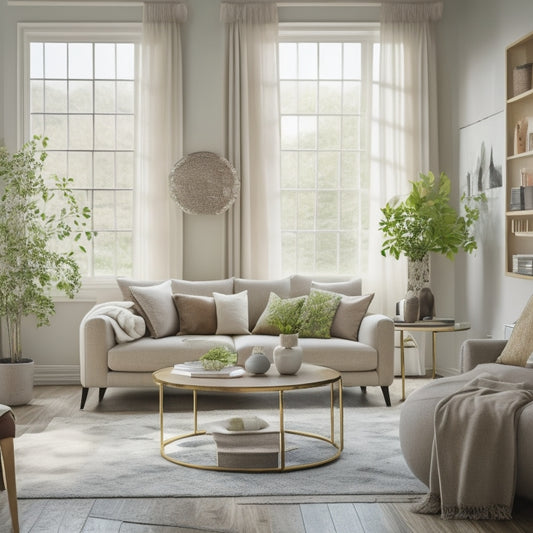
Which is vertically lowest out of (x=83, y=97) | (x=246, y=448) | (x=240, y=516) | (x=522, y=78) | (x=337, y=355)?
(x=240, y=516)

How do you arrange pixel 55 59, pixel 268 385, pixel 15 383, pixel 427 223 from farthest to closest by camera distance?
pixel 55 59
pixel 427 223
pixel 15 383
pixel 268 385

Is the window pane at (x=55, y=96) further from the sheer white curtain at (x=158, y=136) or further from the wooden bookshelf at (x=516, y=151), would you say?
the wooden bookshelf at (x=516, y=151)

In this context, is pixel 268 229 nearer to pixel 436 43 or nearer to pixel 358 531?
pixel 436 43

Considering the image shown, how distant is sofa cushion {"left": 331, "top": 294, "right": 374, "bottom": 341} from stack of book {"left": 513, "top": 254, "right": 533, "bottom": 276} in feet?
4.02

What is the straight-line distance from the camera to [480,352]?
4.59 meters

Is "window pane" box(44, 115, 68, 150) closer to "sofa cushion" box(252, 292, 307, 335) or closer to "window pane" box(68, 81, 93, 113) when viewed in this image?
"window pane" box(68, 81, 93, 113)

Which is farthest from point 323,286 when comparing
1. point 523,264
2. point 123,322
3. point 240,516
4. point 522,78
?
point 240,516

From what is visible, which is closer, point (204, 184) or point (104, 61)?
point (204, 184)

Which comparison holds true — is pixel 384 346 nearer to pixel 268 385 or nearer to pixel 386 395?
pixel 386 395

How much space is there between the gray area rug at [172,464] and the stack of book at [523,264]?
1.25 m

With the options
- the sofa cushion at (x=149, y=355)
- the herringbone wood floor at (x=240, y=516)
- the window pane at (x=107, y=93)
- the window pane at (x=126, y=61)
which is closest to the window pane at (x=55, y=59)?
the window pane at (x=107, y=93)

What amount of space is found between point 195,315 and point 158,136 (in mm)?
1665

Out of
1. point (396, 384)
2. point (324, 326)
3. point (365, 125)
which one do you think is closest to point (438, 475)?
point (324, 326)

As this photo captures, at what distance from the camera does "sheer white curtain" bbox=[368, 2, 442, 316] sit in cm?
709
